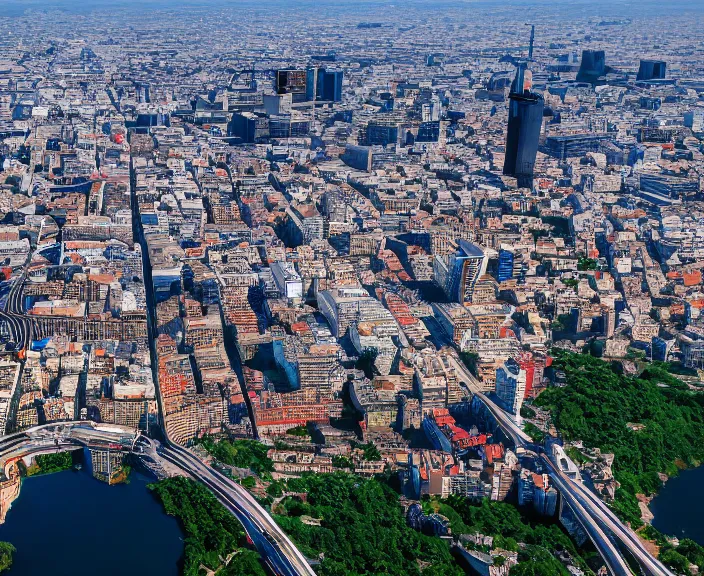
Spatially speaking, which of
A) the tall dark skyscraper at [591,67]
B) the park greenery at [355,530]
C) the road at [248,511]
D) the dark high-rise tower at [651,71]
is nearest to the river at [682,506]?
the park greenery at [355,530]

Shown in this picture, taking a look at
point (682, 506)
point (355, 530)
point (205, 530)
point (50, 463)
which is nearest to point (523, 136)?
point (682, 506)

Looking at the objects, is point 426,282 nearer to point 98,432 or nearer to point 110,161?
point 98,432

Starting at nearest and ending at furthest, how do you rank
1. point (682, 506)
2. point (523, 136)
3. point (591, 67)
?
point (682, 506) → point (523, 136) → point (591, 67)

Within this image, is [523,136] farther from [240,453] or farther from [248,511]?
[248,511]

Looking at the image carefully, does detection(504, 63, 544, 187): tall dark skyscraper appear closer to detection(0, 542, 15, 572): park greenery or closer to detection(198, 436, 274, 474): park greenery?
detection(198, 436, 274, 474): park greenery

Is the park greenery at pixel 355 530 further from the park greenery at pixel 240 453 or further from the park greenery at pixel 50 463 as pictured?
the park greenery at pixel 50 463

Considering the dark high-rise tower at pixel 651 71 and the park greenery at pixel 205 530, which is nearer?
the park greenery at pixel 205 530
